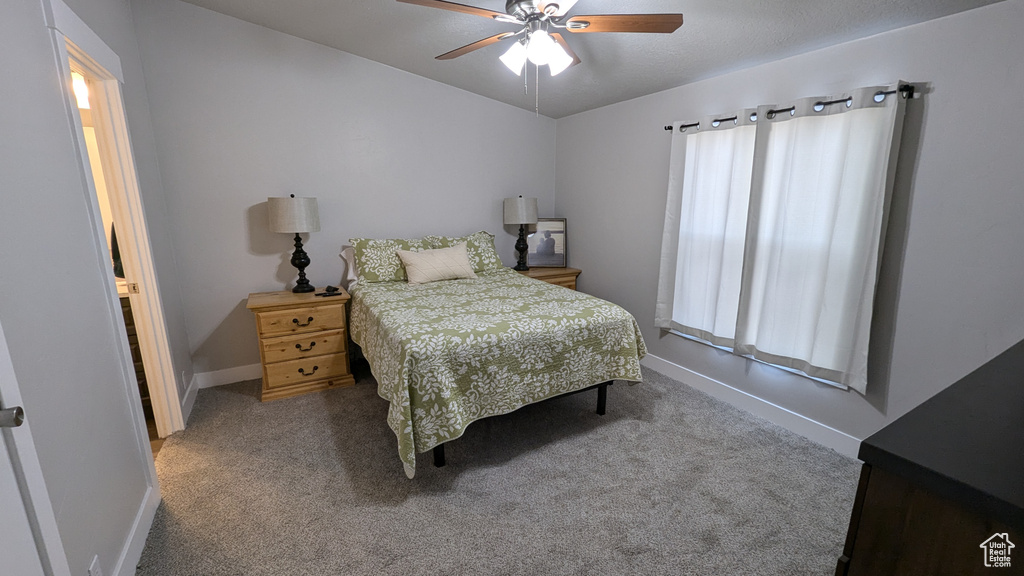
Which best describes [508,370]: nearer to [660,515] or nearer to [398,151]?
[660,515]

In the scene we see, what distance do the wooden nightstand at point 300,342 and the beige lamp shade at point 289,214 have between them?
488 mm

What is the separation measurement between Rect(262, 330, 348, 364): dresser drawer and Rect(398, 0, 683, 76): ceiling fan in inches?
82.8

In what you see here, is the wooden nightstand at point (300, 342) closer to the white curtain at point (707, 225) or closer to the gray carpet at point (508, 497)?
the gray carpet at point (508, 497)

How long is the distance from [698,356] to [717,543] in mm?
1564

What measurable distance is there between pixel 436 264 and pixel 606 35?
1927 mm

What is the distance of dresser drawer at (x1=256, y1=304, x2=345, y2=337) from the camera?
2748mm

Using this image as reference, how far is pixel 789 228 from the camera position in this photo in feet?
7.59

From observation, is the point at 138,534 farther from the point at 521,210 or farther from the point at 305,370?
the point at 521,210

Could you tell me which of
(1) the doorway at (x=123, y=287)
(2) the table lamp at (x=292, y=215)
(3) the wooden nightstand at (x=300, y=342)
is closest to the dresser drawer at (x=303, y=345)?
(3) the wooden nightstand at (x=300, y=342)

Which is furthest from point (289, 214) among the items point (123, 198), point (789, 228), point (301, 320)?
point (789, 228)

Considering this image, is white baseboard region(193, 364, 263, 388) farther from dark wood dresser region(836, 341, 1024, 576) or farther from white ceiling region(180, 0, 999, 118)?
dark wood dresser region(836, 341, 1024, 576)

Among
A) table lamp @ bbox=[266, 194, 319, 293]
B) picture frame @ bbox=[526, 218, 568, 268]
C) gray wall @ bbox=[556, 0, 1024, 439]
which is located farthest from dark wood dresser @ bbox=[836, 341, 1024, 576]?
picture frame @ bbox=[526, 218, 568, 268]

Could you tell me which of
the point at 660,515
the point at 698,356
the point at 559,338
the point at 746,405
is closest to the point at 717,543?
the point at 660,515
